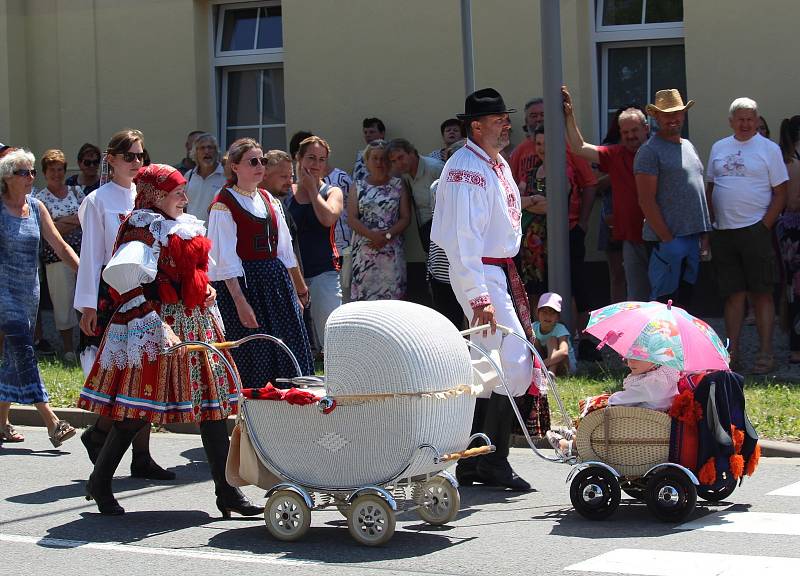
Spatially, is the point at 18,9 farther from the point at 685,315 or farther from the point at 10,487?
the point at 685,315

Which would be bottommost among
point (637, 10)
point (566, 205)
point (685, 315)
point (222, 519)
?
point (222, 519)

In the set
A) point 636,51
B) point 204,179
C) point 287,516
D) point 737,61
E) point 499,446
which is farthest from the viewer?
point 636,51

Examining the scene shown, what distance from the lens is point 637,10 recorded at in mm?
14203

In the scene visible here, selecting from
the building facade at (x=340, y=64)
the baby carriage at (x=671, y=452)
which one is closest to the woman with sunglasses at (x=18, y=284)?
the baby carriage at (x=671, y=452)

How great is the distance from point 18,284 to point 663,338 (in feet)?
15.9

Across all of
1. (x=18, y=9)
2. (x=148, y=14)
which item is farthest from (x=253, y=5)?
(x=18, y=9)

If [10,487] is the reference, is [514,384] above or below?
above

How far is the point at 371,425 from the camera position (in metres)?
6.52

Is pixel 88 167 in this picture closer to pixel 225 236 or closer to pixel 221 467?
pixel 225 236

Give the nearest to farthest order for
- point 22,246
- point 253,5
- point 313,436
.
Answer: point 313,436
point 22,246
point 253,5

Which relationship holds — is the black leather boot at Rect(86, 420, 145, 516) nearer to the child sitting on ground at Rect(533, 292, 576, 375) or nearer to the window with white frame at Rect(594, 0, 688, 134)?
the child sitting on ground at Rect(533, 292, 576, 375)

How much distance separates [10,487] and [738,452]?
419cm

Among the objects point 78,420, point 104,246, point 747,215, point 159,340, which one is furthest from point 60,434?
point 747,215

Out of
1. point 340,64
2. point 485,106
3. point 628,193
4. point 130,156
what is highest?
point 340,64
